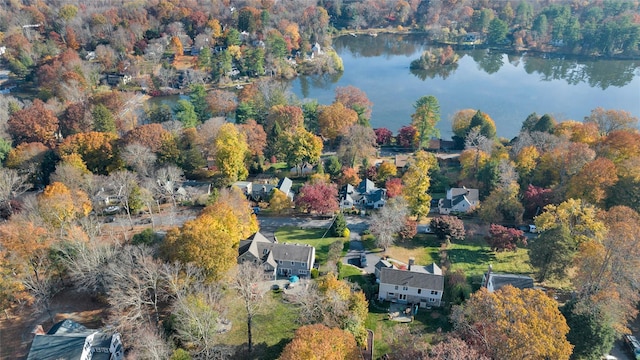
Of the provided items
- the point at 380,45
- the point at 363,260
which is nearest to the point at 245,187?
the point at 363,260

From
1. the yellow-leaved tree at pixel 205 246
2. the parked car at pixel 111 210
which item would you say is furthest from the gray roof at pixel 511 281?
the parked car at pixel 111 210

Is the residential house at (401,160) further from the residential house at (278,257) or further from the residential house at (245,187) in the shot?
the residential house at (278,257)

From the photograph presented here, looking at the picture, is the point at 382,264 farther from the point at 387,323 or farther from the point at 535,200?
the point at 535,200

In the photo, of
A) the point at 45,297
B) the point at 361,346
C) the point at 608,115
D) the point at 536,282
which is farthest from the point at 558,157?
the point at 45,297

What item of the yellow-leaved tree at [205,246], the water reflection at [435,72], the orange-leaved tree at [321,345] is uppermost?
the water reflection at [435,72]

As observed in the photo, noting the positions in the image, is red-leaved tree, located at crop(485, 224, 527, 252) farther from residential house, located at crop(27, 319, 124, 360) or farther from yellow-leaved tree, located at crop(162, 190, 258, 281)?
residential house, located at crop(27, 319, 124, 360)
